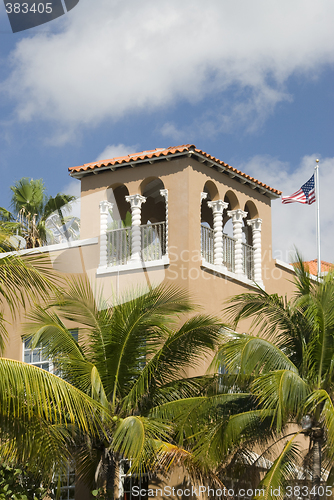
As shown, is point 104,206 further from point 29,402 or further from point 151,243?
point 29,402

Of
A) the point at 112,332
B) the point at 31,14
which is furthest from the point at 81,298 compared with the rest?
the point at 31,14

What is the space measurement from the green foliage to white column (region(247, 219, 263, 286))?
7981 millimetres

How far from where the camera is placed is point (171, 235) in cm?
1653

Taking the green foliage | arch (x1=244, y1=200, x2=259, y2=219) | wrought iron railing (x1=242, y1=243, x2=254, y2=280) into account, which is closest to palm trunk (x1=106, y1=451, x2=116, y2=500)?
the green foliage

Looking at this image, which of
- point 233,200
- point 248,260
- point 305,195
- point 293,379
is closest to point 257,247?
point 248,260

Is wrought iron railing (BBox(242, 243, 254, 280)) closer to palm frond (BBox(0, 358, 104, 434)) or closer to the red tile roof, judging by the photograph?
the red tile roof

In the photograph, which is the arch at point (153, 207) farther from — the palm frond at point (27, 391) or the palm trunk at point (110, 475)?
the palm frond at point (27, 391)

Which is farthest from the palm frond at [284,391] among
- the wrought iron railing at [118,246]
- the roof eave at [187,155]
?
the roof eave at [187,155]

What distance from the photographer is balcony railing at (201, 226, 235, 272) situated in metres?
17.3

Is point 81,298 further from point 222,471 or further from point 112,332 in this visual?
point 222,471

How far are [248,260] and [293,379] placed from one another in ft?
26.8

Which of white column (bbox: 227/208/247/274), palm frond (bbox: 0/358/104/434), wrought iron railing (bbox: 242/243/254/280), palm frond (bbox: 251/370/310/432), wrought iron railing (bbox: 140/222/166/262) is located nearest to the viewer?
palm frond (bbox: 0/358/104/434)

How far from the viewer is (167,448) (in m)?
11.6

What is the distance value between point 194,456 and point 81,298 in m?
3.65
